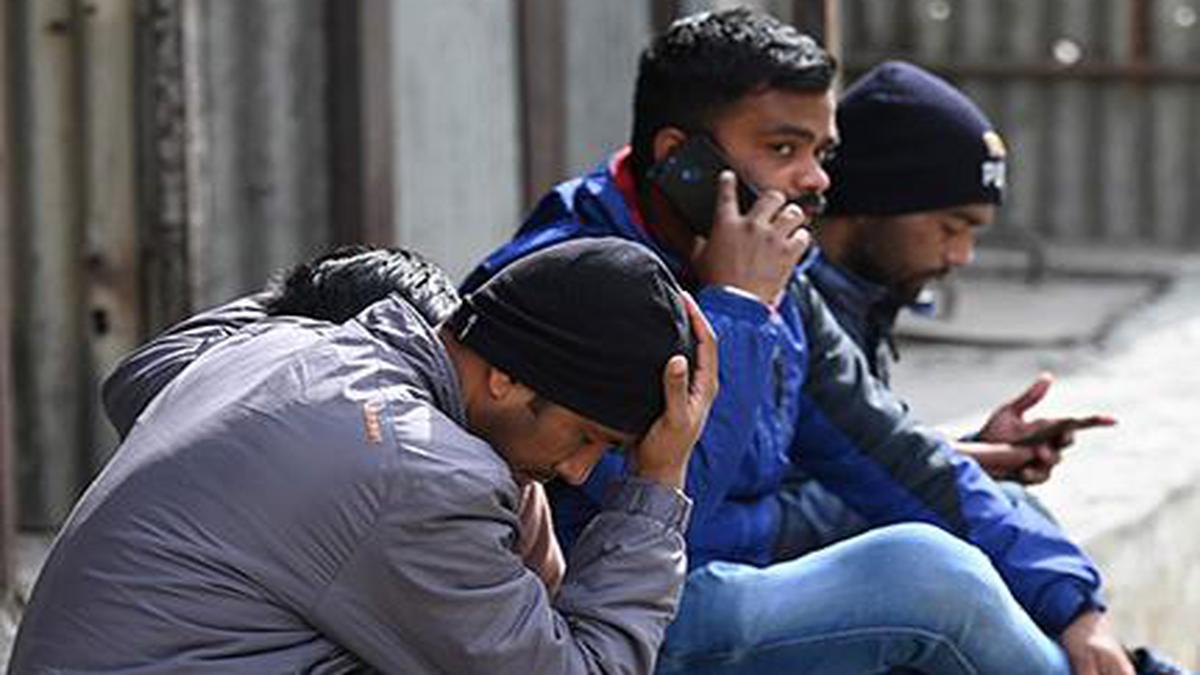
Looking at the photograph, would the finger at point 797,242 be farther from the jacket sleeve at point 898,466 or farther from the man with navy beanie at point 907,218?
the man with navy beanie at point 907,218

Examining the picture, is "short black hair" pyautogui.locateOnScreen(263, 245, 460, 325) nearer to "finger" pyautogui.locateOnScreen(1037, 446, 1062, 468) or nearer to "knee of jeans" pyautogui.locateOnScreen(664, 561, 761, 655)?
"knee of jeans" pyautogui.locateOnScreen(664, 561, 761, 655)

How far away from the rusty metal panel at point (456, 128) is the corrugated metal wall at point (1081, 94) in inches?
191

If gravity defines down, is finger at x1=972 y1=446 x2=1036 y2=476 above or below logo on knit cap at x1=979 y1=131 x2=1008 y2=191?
below

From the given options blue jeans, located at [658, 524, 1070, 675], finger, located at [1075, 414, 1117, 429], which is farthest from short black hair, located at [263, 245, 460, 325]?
finger, located at [1075, 414, 1117, 429]

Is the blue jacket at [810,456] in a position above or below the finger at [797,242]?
below

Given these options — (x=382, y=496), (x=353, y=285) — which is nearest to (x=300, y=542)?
(x=382, y=496)

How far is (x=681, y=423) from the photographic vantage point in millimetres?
3328

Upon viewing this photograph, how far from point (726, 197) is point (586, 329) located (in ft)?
3.13

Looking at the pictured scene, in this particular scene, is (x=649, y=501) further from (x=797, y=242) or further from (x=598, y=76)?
(x=598, y=76)

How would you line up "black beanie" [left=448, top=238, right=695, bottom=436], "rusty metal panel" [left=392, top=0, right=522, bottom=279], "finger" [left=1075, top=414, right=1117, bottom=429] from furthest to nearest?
"rusty metal panel" [left=392, top=0, right=522, bottom=279] → "finger" [left=1075, top=414, right=1117, bottom=429] → "black beanie" [left=448, top=238, right=695, bottom=436]

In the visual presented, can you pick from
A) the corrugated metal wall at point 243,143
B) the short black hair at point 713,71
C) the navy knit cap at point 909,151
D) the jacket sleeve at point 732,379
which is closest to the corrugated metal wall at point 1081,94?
the corrugated metal wall at point 243,143

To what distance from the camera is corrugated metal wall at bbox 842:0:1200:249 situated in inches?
442

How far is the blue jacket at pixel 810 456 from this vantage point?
405cm

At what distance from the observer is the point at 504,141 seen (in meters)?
Answer: 6.65
